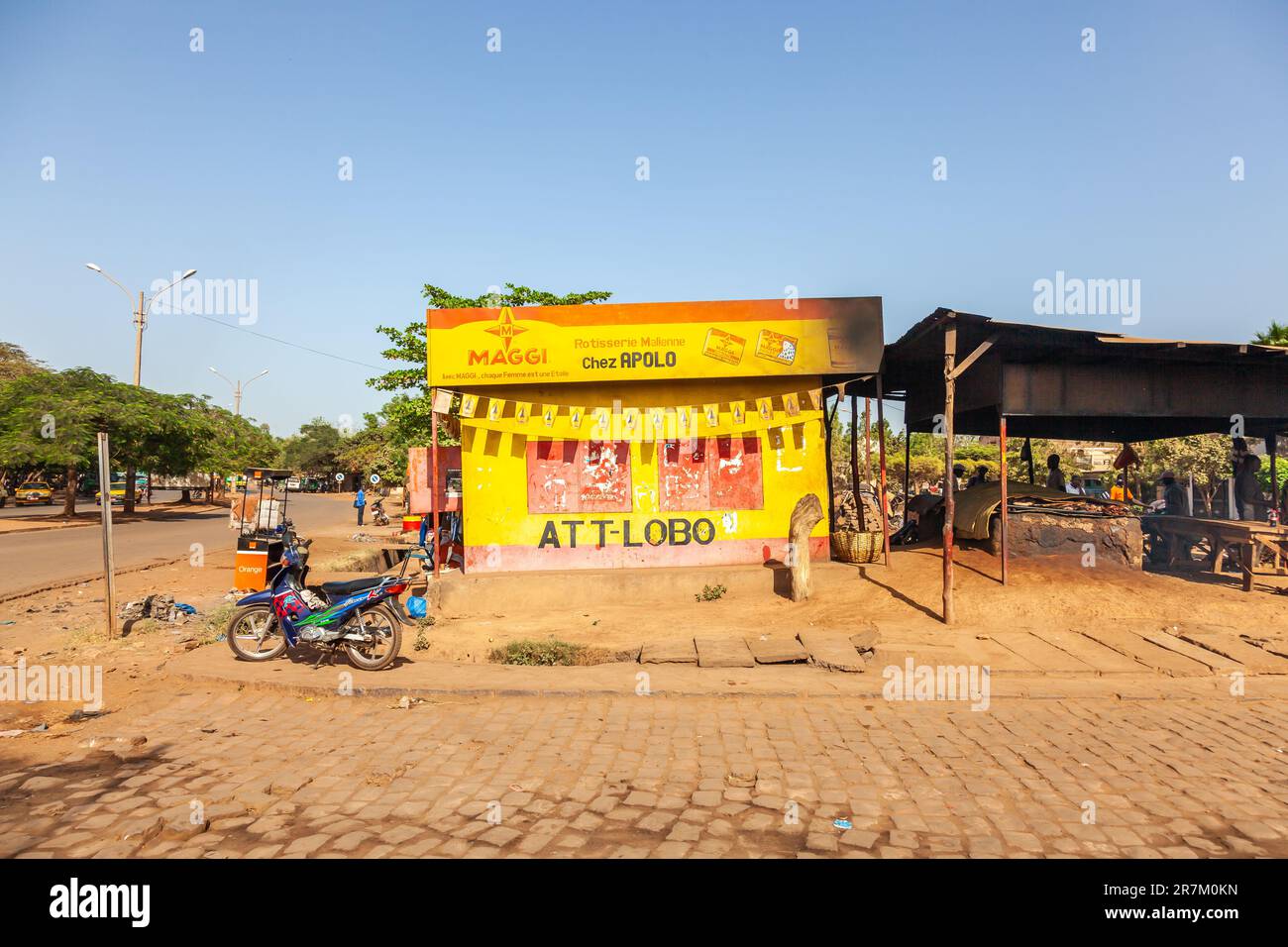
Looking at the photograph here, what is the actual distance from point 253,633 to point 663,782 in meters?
5.99

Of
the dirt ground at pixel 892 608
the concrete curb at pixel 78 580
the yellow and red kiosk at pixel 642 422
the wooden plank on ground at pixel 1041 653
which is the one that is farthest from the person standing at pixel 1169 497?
the concrete curb at pixel 78 580

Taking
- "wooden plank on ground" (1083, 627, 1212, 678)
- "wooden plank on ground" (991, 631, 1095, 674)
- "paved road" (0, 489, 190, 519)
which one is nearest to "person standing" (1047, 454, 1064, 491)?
"wooden plank on ground" (1083, 627, 1212, 678)

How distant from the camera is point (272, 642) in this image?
28.6 feet

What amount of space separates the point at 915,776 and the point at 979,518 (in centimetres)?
853

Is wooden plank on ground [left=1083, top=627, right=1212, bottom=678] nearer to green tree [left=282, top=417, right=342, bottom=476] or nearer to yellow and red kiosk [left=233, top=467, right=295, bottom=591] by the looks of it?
yellow and red kiosk [left=233, top=467, right=295, bottom=591]

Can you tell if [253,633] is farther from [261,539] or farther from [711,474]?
[711,474]

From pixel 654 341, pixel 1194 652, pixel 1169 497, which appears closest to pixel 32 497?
pixel 654 341

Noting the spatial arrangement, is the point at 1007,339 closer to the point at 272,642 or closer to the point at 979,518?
the point at 979,518

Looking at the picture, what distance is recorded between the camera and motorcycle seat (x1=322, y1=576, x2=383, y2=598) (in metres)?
8.04

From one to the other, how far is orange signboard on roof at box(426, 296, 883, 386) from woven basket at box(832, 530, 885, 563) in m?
2.90

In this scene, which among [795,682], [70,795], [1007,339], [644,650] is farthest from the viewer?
[1007,339]

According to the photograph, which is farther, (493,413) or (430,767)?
(493,413)
